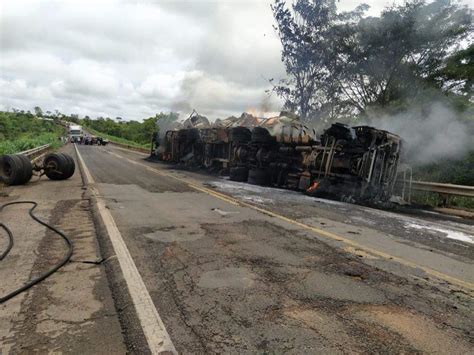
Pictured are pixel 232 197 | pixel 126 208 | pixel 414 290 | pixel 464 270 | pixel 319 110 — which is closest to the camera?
pixel 414 290

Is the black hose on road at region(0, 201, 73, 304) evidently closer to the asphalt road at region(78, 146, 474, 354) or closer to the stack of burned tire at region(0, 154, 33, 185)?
the asphalt road at region(78, 146, 474, 354)

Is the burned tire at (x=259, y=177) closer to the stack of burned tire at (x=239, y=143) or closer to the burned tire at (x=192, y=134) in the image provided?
the stack of burned tire at (x=239, y=143)

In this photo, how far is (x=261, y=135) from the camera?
560 inches

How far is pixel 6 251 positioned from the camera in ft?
14.8

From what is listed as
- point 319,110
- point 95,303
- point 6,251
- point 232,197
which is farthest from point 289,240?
point 319,110

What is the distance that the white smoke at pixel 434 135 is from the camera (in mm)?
12344

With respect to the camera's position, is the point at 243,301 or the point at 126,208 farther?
the point at 126,208

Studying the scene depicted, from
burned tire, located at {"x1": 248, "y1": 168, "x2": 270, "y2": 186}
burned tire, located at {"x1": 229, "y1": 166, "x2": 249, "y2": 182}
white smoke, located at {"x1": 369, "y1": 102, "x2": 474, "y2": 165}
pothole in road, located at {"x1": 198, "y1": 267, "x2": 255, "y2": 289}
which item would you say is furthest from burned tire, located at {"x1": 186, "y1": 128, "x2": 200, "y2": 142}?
pothole in road, located at {"x1": 198, "y1": 267, "x2": 255, "y2": 289}

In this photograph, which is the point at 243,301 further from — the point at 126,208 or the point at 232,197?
the point at 232,197

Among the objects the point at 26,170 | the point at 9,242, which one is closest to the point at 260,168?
the point at 26,170

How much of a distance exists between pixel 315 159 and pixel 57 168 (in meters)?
8.09

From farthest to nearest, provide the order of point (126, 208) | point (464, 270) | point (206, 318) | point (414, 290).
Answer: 1. point (126, 208)
2. point (464, 270)
3. point (414, 290)
4. point (206, 318)

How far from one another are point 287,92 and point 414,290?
21474 mm

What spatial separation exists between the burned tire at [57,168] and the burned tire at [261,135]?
260 inches
